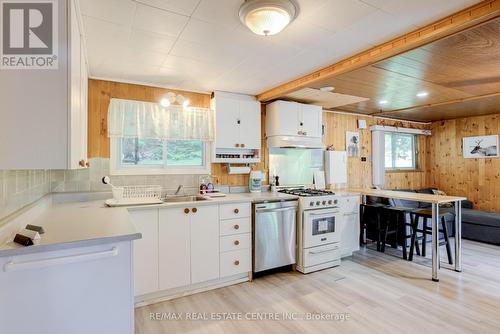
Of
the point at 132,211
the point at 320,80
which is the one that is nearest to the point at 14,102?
the point at 132,211

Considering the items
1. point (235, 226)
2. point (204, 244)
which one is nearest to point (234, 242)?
point (235, 226)

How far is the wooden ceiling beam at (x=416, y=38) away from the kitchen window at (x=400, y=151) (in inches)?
134

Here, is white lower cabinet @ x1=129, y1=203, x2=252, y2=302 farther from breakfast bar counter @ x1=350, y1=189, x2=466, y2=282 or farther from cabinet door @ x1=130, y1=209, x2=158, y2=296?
breakfast bar counter @ x1=350, y1=189, x2=466, y2=282

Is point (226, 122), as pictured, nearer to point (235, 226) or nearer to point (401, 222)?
point (235, 226)

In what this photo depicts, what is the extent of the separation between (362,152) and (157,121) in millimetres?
3662

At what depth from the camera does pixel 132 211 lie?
2.49 metres

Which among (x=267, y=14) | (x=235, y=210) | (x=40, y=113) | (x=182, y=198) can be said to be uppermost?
(x=267, y=14)

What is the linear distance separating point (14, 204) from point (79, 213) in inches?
23.8

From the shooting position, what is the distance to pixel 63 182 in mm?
2781

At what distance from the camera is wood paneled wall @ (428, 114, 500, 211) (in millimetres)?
5172

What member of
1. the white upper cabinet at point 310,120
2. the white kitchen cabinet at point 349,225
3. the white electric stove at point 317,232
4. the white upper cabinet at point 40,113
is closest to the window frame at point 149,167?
the white electric stove at point 317,232

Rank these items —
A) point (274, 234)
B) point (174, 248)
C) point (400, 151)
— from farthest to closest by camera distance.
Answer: point (400, 151), point (274, 234), point (174, 248)

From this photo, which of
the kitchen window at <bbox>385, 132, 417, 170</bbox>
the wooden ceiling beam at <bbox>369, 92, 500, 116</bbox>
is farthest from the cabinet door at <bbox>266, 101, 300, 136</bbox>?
the kitchen window at <bbox>385, 132, 417, 170</bbox>

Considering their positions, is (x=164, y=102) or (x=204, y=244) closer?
(x=204, y=244)
